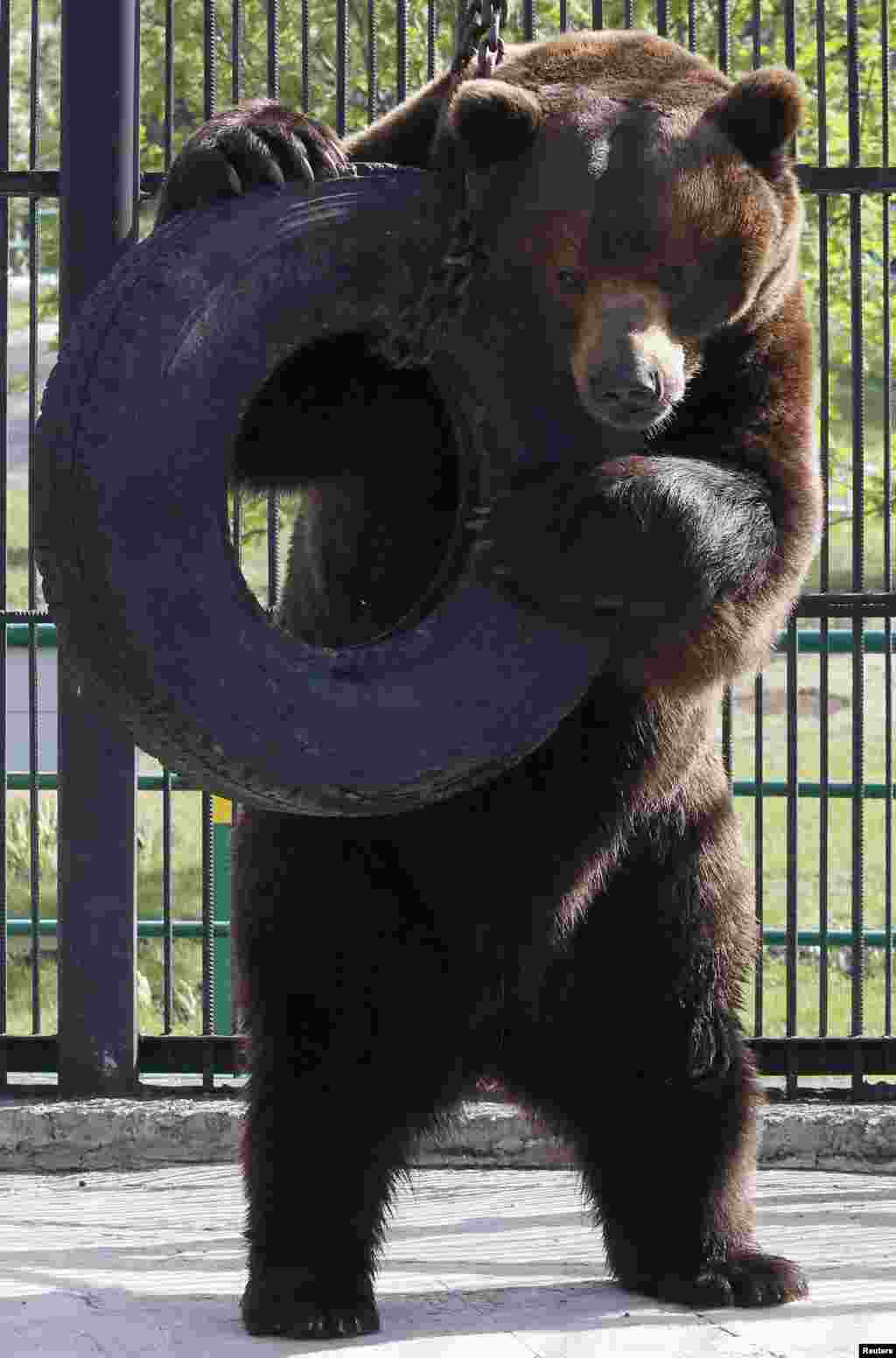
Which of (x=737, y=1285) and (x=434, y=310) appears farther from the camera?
(x=737, y=1285)

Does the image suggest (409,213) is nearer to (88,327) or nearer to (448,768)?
(88,327)

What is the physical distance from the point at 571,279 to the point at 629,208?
14 centimetres

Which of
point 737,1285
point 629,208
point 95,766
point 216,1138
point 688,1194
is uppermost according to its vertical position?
point 629,208

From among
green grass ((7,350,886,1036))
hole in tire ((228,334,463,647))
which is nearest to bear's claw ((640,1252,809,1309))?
hole in tire ((228,334,463,647))

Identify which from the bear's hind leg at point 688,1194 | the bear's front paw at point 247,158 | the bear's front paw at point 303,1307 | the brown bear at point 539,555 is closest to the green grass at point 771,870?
Answer: the bear's hind leg at point 688,1194

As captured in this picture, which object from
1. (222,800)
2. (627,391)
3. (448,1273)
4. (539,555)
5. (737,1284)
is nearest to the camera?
(627,391)

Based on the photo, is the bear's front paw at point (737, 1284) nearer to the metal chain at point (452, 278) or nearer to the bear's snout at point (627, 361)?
the bear's snout at point (627, 361)

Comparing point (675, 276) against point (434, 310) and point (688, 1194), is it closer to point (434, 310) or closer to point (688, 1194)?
point (434, 310)

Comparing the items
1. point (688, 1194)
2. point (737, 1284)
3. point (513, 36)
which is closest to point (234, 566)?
point (688, 1194)

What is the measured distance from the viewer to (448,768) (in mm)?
3094

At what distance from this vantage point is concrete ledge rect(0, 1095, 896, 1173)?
5047mm

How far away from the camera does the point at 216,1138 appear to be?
16.7 ft

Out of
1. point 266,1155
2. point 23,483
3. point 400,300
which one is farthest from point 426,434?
point 23,483

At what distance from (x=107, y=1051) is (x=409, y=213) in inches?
107
